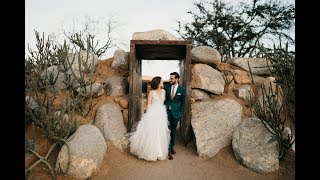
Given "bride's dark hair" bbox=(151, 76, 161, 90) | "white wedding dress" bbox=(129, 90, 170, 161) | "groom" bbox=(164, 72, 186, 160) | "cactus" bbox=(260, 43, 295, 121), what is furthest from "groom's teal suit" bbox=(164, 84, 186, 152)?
"cactus" bbox=(260, 43, 295, 121)

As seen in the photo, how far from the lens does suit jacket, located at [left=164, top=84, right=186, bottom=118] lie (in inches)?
261

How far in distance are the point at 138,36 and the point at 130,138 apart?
15.1 ft

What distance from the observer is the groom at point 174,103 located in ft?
21.8

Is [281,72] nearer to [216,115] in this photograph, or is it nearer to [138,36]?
[216,115]

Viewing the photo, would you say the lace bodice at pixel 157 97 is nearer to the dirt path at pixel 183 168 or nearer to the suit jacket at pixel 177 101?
the suit jacket at pixel 177 101

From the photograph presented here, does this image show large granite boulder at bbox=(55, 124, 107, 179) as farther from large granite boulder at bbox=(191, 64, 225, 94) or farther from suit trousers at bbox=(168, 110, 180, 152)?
large granite boulder at bbox=(191, 64, 225, 94)

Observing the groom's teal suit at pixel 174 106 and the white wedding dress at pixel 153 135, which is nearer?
the white wedding dress at pixel 153 135

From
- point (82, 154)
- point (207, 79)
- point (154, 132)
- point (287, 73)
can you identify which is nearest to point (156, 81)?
point (154, 132)

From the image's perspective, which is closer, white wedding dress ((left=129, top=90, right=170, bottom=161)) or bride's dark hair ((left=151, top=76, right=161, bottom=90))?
white wedding dress ((left=129, top=90, right=170, bottom=161))

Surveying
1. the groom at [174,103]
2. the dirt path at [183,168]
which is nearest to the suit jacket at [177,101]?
the groom at [174,103]

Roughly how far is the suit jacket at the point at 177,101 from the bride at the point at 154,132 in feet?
0.86
